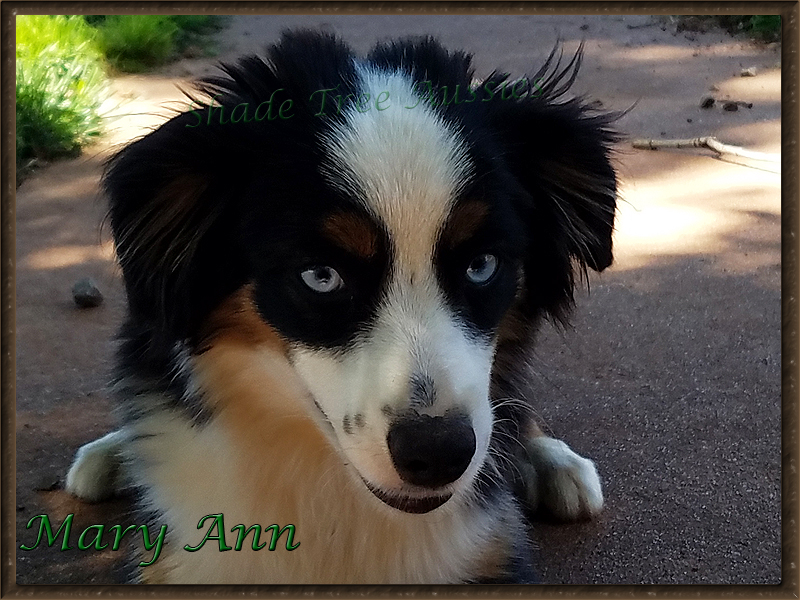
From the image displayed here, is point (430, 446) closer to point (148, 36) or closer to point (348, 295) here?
point (348, 295)

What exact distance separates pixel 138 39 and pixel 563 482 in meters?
1.39

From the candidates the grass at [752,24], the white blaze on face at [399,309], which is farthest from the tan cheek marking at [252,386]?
the grass at [752,24]

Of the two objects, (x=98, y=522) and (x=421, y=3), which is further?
(x=98, y=522)

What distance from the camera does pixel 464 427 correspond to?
128cm

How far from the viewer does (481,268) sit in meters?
1.45

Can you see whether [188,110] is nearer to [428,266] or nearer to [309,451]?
[428,266]

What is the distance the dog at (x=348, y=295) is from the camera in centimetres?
134

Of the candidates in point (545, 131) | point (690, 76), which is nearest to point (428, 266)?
point (545, 131)

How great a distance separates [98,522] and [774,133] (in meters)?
1.69

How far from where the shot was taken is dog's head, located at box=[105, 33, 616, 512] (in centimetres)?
132

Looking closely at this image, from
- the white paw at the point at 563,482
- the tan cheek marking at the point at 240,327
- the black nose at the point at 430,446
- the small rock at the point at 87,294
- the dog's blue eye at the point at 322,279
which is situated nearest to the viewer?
the black nose at the point at 430,446

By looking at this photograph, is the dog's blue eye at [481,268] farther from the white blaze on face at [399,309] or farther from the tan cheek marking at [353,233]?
the tan cheek marking at [353,233]

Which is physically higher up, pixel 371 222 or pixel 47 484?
pixel 371 222

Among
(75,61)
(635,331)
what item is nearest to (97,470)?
(75,61)
